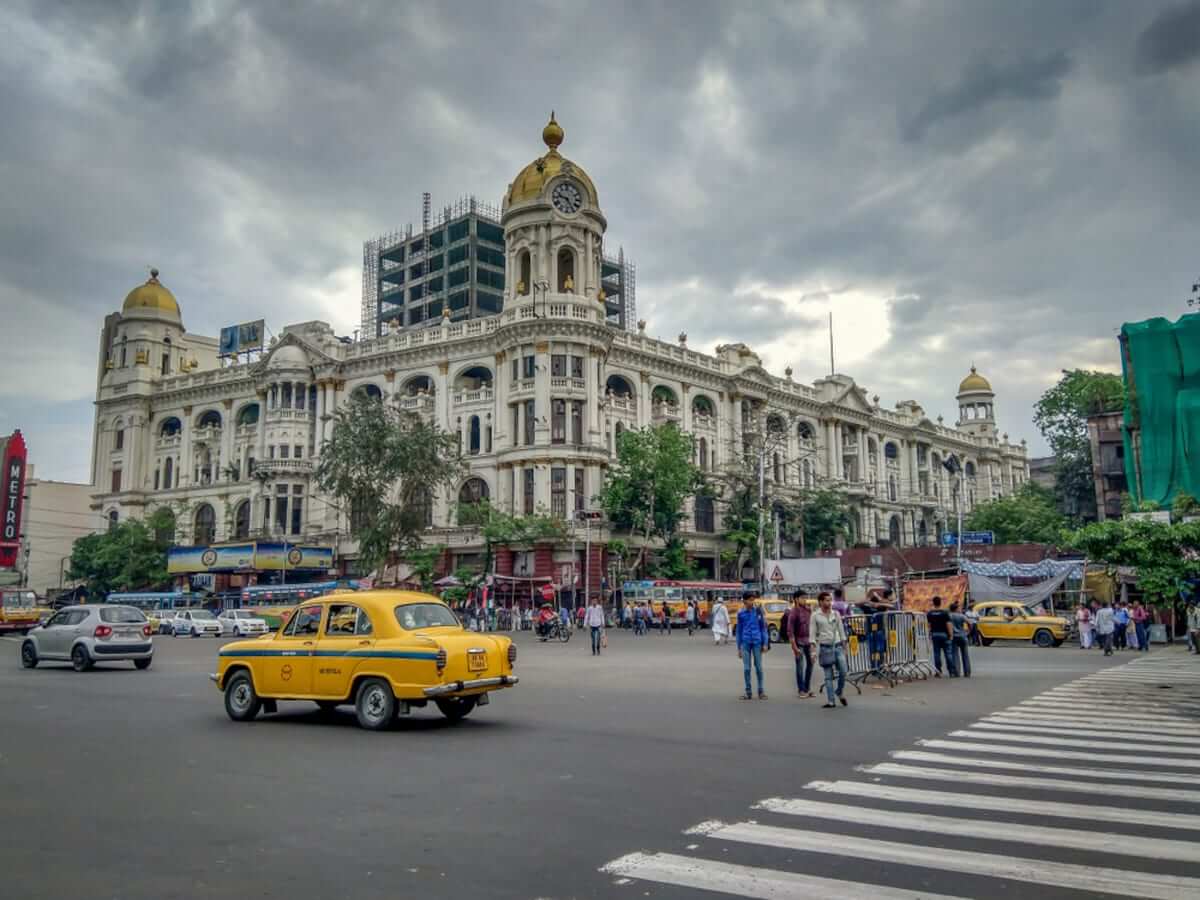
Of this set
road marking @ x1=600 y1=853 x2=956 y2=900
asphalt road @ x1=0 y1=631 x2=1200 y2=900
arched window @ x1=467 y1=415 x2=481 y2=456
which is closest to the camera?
road marking @ x1=600 y1=853 x2=956 y2=900

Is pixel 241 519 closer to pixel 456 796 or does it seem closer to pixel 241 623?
pixel 241 623

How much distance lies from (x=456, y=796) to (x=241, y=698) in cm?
633

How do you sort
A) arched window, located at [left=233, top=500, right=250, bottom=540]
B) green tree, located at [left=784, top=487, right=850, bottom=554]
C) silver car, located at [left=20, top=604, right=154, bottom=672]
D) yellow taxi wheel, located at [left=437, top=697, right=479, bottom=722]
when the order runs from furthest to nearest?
arched window, located at [left=233, top=500, right=250, bottom=540] < green tree, located at [left=784, top=487, right=850, bottom=554] < silver car, located at [left=20, top=604, right=154, bottom=672] < yellow taxi wheel, located at [left=437, top=697, right=479, bottom=722]

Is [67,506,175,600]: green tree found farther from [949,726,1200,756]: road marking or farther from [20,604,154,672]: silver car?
[949,726,1200,756]: road marking

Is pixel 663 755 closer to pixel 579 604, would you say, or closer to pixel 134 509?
pixel 579 604

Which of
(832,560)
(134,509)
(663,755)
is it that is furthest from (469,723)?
(134,509)

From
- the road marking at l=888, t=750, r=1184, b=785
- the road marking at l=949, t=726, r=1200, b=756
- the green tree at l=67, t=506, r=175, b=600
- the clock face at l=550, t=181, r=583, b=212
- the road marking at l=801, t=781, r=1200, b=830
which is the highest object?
the clock face at l=550, t=181, r=583, b=212

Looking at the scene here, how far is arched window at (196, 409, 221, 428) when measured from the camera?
233ft

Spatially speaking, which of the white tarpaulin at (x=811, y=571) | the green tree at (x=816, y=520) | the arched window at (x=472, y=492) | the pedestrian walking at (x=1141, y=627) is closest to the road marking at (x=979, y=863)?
the pedestrian walking at (x=1141, y=627)

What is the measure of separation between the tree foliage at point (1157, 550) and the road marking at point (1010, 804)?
12.2 meters

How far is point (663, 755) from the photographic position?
32.8 feet

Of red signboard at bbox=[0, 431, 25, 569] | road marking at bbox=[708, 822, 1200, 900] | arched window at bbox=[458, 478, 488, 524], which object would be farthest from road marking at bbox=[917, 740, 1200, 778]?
red signboard at bbox=[0, 431, 25, 569]

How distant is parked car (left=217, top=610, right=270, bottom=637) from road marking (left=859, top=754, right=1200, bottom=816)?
135ft

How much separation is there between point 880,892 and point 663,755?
4793mm
